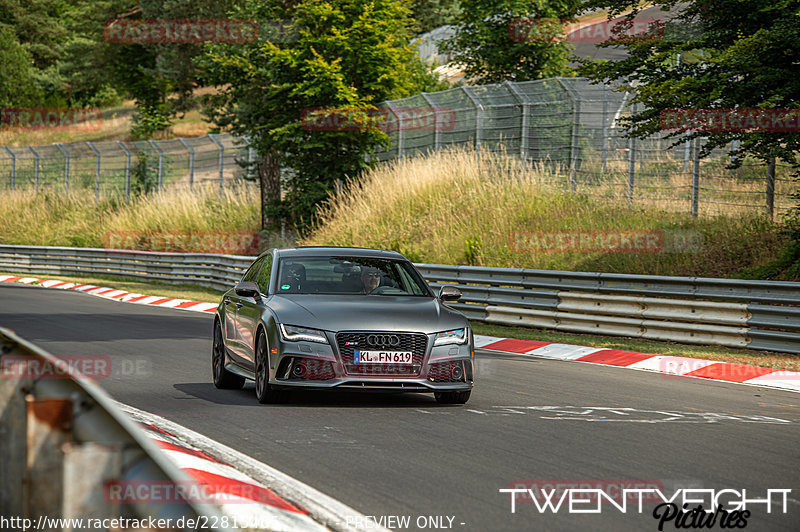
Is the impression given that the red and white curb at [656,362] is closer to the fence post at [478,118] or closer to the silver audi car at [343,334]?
the silver audi car at [343,334]

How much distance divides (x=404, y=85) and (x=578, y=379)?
67.0ft

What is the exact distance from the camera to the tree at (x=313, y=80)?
97.8 ft

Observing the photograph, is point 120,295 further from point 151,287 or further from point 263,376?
point 263,376

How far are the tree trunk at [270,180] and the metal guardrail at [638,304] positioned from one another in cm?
1262

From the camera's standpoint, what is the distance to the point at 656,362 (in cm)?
1442

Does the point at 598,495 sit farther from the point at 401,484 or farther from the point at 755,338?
the point at 755,338

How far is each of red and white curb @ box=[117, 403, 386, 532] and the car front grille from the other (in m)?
1.95

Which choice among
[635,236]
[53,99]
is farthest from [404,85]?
[53,99]

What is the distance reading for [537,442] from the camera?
26.0 feet

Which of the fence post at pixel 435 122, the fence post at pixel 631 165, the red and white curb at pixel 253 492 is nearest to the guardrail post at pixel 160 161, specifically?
the fence post at pixel 435 122

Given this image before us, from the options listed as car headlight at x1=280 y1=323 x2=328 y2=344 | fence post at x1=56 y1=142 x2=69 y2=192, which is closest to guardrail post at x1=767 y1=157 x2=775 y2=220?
car headlight at x1=280 y1=323 x2=328 y2=344

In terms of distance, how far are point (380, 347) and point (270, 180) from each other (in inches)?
922

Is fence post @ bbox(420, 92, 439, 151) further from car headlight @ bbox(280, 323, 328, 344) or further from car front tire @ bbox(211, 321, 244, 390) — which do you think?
car headlight @ bbox(280, 323, 328, 344)

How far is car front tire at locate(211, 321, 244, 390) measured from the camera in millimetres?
11180
